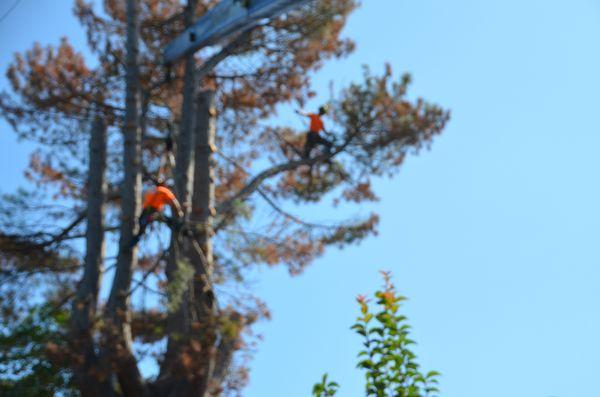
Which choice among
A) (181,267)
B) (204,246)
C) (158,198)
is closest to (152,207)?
(158,198)

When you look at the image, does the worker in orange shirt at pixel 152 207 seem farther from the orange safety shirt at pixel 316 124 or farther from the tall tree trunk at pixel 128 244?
the orange safety shirt at pixel 316 124

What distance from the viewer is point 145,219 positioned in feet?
30.5

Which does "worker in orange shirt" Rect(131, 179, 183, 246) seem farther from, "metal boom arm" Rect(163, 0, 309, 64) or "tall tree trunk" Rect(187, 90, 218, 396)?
"metal boom arm" Rect(163, 0, 309, 64)

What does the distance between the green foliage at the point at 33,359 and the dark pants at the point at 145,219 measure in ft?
6.05

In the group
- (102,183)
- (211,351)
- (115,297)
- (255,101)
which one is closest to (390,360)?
(211,351)

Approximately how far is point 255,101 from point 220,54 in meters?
1.33

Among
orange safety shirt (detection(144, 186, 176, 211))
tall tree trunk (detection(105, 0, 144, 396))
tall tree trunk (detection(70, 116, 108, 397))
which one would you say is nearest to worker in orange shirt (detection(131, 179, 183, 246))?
orange safety shirt (detection(144, 186, 176, 211))

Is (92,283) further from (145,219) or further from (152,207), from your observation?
(152,207)

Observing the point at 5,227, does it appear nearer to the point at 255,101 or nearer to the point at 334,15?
the point at 255,101

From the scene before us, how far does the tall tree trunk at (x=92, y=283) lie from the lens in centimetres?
841

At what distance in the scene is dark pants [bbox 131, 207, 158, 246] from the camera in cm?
919

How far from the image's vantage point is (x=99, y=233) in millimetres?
9086

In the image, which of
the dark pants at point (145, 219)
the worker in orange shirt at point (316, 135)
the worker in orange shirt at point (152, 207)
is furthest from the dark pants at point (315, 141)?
the dark pants at point (145, 219)

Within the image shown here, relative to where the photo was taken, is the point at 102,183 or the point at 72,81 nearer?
the point at 102,183
